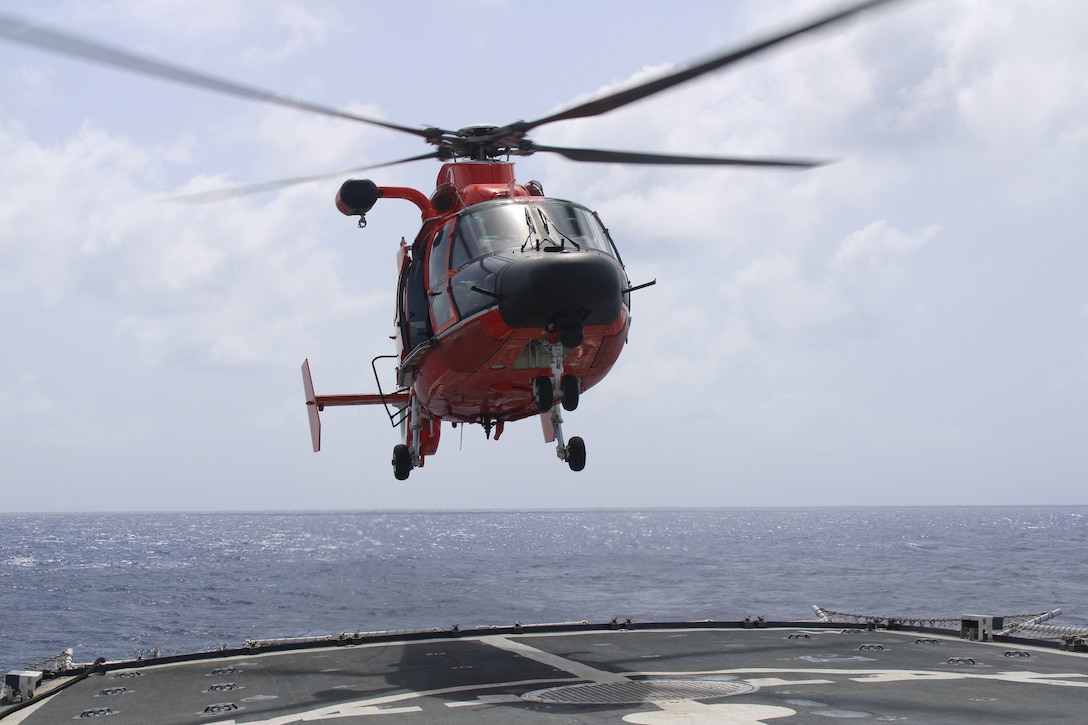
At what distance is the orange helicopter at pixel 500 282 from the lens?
473 inches

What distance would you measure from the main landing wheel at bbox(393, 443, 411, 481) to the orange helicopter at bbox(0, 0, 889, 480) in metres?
0.02

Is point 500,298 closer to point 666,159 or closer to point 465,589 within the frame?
point 666,159

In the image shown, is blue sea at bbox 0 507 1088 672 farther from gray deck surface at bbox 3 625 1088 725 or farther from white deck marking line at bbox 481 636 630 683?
gray deck surface at bbox 3 625 1088 725

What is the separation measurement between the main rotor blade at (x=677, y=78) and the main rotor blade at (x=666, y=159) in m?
0.85

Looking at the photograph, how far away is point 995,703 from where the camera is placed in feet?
46.9

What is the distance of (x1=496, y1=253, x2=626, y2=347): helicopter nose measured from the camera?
38.9 ft

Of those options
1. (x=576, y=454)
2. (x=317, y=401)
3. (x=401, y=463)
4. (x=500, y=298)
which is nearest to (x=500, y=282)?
(x=500, y=298)

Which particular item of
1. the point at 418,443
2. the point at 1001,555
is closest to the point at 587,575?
the point at 1001,555

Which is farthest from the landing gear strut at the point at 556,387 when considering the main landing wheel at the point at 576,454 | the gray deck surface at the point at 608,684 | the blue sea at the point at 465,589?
the blue sea at the point at 465,589

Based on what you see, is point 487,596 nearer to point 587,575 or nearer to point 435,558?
point 587,575

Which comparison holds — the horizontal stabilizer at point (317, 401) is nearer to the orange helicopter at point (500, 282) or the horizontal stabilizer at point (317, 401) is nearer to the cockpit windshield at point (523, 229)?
the orange helicopter at point (500, 282)

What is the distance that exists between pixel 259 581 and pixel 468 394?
6354cm

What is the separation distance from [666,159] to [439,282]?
12.1ft

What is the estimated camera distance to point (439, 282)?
1417 centimetres
